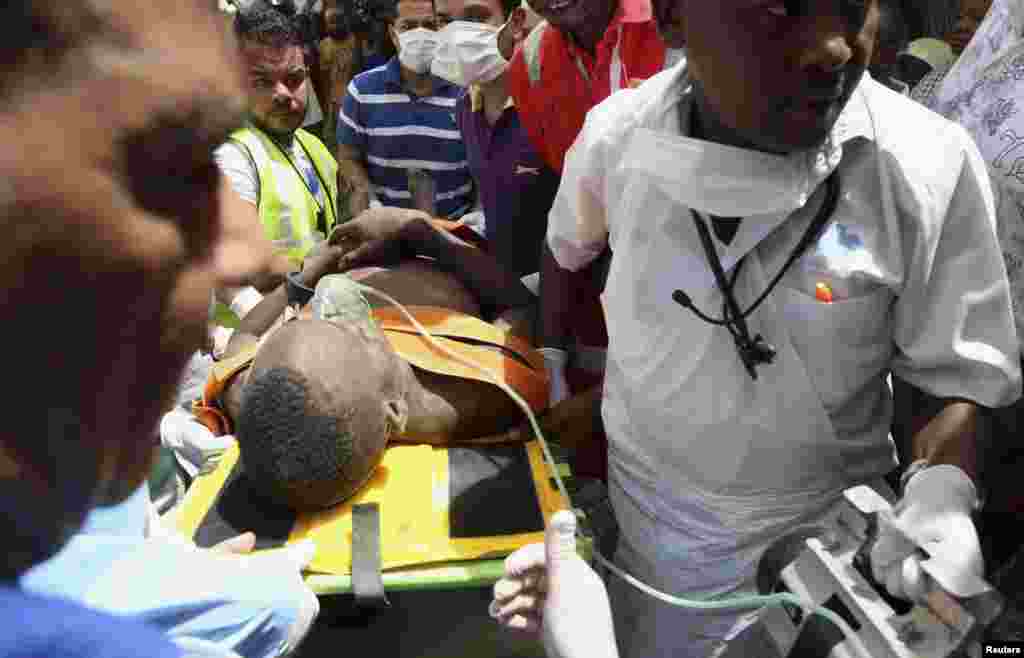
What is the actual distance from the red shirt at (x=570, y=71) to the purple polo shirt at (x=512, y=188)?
145 millimetres

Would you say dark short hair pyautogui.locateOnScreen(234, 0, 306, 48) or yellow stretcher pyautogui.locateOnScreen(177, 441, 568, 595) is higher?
dark short hair pyautogui.locateOnScreen(234, 0, 306, 48)

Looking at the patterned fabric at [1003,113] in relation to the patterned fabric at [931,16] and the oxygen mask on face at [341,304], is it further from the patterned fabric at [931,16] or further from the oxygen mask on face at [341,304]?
the patterned fabric at [931,16]

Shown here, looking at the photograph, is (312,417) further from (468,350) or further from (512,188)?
(512,188)

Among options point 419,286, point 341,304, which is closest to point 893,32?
point 419,286

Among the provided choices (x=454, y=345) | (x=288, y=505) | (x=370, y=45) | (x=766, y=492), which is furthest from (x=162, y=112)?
(x=370, y=45)

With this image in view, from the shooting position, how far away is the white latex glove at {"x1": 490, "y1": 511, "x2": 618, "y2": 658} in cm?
116

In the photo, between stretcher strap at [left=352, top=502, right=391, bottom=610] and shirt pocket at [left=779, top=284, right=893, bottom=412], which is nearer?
shirt pocket at [left=779, top=284, right=893, bottom=412]

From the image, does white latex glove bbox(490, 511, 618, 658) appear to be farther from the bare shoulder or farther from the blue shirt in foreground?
the bare shoulder

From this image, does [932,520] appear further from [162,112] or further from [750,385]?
[162,112]

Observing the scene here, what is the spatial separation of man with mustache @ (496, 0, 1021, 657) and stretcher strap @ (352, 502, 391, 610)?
12.3 inches

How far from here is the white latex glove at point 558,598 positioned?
1160mm

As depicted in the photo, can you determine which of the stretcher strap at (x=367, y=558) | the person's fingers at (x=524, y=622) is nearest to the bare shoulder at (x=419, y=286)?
the stretcher strap at (x=367, y=558)

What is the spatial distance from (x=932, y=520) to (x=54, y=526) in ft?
3.34

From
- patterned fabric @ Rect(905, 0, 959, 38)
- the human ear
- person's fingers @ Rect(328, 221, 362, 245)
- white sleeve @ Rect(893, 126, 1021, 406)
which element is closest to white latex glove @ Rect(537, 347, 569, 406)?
the human ear
